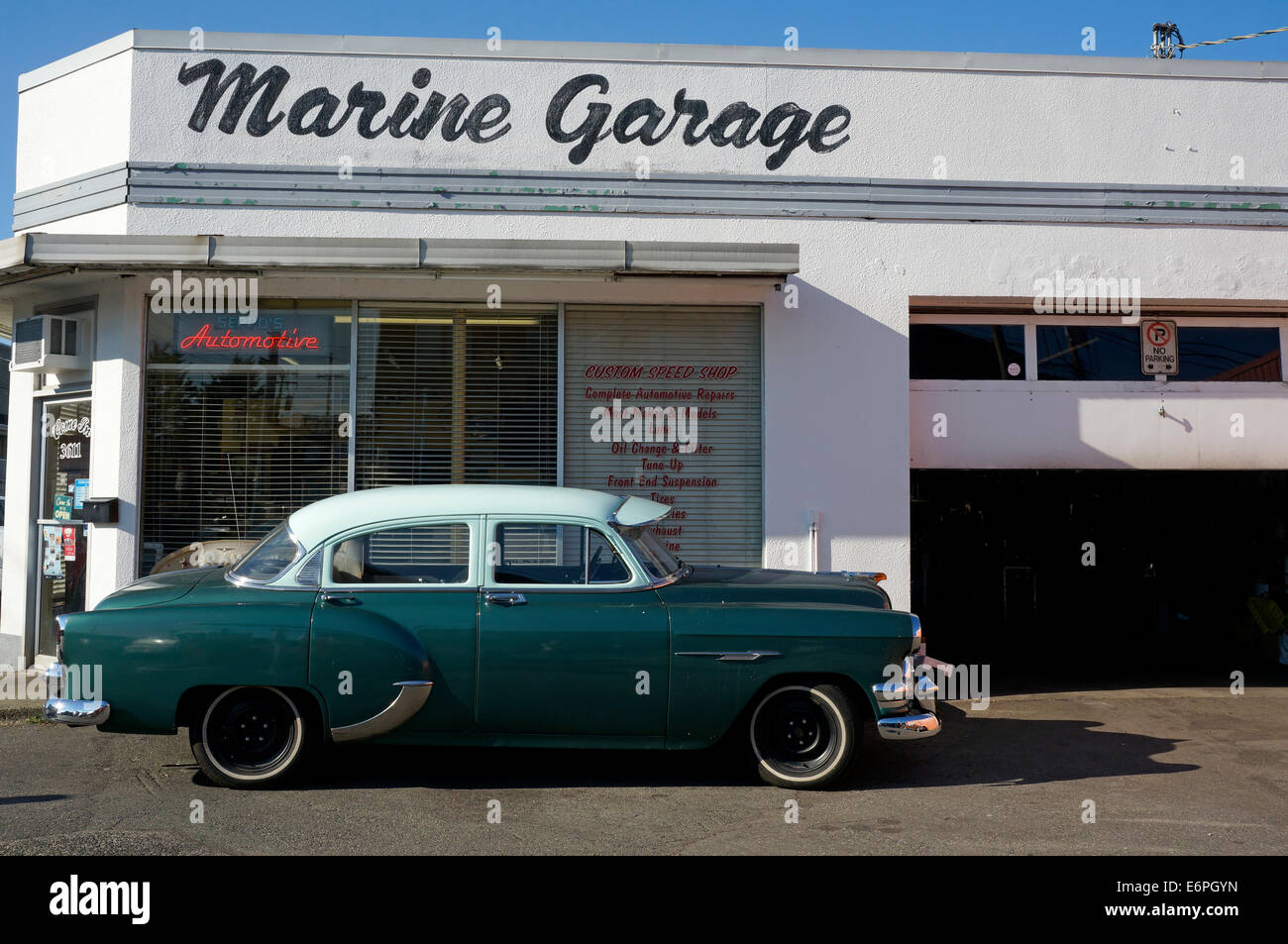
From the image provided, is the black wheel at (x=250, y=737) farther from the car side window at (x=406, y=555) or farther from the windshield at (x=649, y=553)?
the windshield at (x=649, y=553)

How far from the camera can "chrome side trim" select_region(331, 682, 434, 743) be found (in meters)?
5.49

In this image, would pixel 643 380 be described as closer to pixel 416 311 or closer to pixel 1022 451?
pixel 416 311

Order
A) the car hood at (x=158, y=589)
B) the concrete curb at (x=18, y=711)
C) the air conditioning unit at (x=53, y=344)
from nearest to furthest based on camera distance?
the car hood at (x=158, y=589) < the concrete curb at (x=18, y=711) < the air conditioning unit at (x=53, y=344)

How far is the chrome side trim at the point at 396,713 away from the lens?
5488mm

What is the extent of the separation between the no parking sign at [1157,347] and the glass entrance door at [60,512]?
9.57 m

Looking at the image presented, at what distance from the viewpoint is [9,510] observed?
376 inches

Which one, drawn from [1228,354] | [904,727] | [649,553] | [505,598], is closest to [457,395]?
[649,553]

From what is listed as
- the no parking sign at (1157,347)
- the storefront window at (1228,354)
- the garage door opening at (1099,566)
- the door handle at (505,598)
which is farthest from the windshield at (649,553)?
the storefront window at (1228,354)

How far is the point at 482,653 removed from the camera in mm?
5559

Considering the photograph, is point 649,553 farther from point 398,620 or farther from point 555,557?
point 398,620

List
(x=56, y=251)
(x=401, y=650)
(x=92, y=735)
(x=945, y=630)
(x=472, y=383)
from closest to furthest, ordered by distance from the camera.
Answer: (x=401, y=650)
(x=92, y=735)
(x=56, y=251)
(x=472, y=383)
(x=945, y=630)

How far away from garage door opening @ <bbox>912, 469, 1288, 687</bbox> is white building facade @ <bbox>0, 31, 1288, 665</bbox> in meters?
2.67

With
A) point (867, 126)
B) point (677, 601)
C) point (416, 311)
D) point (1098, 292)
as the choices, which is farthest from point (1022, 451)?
point (416, 311)

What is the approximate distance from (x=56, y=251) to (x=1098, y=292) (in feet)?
28.7
